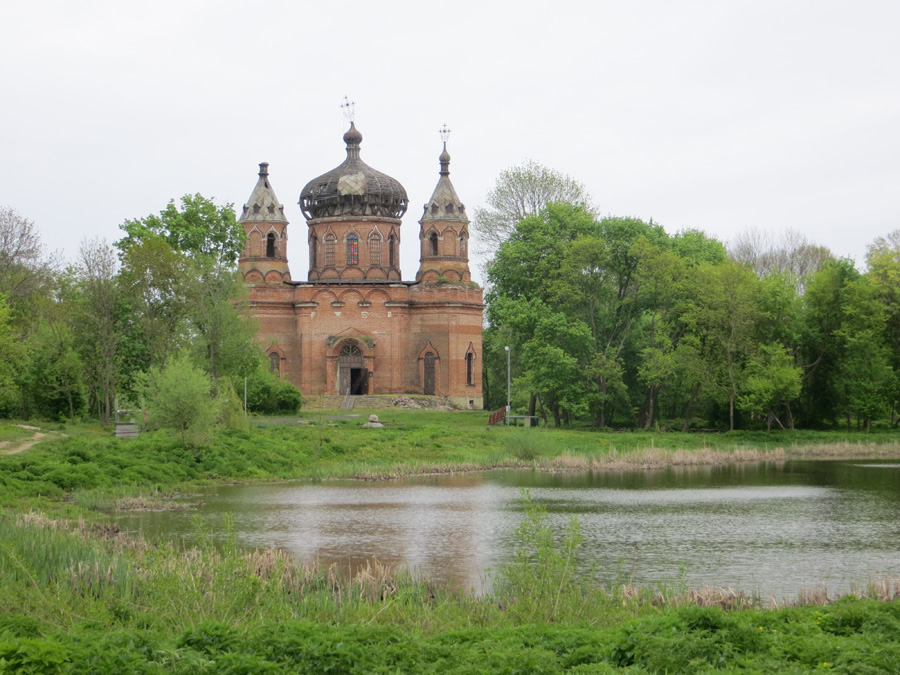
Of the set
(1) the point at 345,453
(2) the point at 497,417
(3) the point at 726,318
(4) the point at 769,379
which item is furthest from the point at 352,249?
(1) the point at 345,453

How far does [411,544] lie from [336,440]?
18.1 m

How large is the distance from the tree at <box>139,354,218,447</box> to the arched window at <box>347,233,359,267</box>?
96.4 ft

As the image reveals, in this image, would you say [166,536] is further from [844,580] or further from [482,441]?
[482,441]

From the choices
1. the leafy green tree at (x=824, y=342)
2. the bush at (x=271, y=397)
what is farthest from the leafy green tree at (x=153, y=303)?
the leafy green tree at (x=824, y=342)

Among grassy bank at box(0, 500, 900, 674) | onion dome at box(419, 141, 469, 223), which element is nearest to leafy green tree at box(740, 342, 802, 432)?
onion dome at box(419, 141, 469, 223)

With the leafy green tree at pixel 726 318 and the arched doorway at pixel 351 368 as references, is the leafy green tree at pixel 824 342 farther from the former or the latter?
the arched doorway at pixel 351 368

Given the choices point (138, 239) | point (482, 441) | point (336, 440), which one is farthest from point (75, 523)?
point (138, 239)

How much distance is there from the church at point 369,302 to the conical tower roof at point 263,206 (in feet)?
0.25

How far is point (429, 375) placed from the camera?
5925 cm

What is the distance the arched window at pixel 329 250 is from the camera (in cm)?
6038

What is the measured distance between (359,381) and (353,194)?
32.9 ft

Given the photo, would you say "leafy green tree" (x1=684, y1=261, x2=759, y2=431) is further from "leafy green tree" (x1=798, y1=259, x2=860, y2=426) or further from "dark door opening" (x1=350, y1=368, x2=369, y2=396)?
"dark door opening" (x1=350, y1=368, x2=369, y2=396)

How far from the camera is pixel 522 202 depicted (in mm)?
59719

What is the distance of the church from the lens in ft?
193
